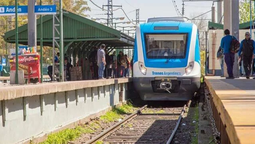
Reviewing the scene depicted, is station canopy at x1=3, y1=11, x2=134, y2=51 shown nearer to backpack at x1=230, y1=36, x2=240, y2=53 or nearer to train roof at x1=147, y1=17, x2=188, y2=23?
train roof at x1=147, y1=17, x2=188, y2=23

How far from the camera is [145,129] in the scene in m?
13.5

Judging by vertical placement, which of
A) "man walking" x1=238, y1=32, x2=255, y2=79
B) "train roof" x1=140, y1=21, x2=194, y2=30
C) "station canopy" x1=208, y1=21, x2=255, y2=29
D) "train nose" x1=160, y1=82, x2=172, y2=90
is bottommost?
"train nose" x1=160, y1=82, x2=172, y2=90

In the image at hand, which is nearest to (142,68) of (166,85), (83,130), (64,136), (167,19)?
(166,85)

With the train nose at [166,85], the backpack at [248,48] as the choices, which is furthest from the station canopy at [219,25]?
the backpack at [248,48]

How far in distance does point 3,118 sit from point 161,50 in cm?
1130

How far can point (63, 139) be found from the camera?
34.3 feet

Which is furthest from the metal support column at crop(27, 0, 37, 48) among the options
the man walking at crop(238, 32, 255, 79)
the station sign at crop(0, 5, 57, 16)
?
the man walking at crop(238, 32, 255, 79)

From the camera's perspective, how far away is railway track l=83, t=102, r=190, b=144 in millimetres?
11445

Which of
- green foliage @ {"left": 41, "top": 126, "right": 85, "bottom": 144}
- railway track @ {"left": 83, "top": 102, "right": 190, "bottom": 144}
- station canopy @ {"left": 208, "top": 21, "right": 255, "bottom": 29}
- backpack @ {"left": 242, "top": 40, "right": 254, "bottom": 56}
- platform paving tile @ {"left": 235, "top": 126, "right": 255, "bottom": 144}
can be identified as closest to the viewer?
platform paving tile @ {"left": 235, "top": 126, "right": 255, "bottom": 144}

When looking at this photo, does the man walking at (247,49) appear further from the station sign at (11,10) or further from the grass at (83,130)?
the station sign at (11,10)

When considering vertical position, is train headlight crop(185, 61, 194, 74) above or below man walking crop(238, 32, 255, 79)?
below

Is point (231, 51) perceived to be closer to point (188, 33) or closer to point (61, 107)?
point (188, 33)

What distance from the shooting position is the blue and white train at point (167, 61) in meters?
18.7

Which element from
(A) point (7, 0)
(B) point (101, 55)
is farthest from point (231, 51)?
(A) point (7, 0)
